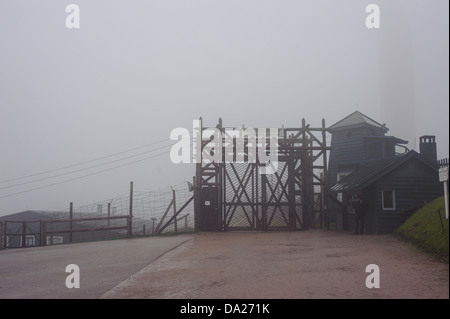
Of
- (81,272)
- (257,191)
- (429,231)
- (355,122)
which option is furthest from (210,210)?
(355,122)

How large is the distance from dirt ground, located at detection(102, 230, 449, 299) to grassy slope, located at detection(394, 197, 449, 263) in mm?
378

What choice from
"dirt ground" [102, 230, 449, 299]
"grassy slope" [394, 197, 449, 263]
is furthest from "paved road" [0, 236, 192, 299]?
"grassy slope" [394, 197, 449, 263]

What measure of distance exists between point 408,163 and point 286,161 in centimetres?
658

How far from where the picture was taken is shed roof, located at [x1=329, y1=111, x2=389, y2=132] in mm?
35653

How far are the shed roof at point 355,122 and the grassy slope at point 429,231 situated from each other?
17.7m

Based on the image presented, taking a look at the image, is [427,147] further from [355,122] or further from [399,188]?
[355,122]

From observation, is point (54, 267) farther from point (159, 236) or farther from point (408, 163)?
point (408, 163)

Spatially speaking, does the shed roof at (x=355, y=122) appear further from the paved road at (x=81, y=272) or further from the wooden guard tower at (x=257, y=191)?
the paved road at (x=81, y=272)

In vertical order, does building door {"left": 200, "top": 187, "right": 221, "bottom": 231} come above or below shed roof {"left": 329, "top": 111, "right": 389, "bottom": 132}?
below

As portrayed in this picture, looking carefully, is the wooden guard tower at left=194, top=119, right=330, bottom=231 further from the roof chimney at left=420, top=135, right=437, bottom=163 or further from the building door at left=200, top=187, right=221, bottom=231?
the roof chimney at left=420, top=135, right=437, bottom=163

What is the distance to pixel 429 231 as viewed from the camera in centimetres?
1430

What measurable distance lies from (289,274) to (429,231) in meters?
6.38
